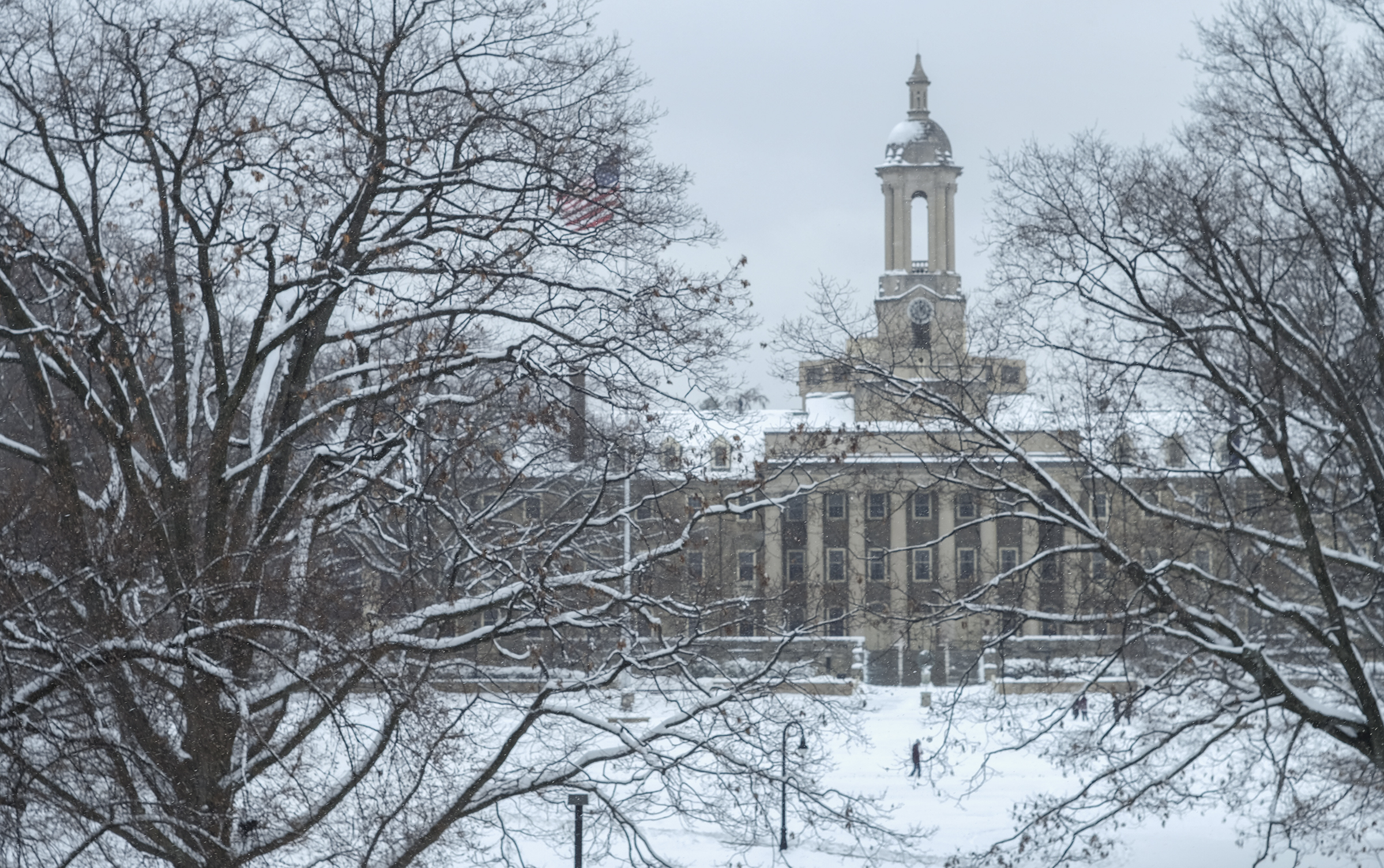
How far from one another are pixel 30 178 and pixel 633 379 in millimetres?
4468

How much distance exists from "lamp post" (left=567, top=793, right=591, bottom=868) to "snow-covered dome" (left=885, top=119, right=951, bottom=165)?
6509cm

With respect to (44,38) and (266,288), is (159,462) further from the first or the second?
(44,38)

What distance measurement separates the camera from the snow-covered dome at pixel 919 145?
74.4 metres

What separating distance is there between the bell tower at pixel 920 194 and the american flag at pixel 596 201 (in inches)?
2527

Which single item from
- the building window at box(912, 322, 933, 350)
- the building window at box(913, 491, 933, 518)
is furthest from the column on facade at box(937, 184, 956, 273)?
the building window at box(912, 322, 933, 350)

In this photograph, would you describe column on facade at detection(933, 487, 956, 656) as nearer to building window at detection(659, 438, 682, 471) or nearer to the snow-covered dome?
the snow-covered dome

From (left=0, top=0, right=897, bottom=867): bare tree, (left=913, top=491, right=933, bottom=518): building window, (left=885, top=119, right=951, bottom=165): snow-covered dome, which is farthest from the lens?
(left=885, top=119, right=951, bottom=165): snow-covered dome

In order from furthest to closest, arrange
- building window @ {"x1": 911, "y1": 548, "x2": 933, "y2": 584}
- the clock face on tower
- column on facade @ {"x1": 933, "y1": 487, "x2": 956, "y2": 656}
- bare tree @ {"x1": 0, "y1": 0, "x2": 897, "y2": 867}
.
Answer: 1. the clock face on tower
2. building window @ {"x1": 911, "y1": 548, "x2": 933, "y2": 584}
3. column on facade @ {"x1": 933, "y1": 487, "x2": 956, "y2": 656}
4. bare tree @ {"x1": 0, "y1": 0, "x2": 897, "y2": 867}

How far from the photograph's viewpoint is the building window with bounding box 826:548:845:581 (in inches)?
2394

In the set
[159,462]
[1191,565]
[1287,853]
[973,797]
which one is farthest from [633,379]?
[973,797]

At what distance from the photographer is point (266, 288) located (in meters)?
10.2

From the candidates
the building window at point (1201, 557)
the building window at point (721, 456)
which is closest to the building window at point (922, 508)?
the building window at point (1201, 557)

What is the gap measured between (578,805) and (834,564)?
5175cm

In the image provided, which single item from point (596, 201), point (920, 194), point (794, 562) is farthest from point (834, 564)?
point (596, 201)
